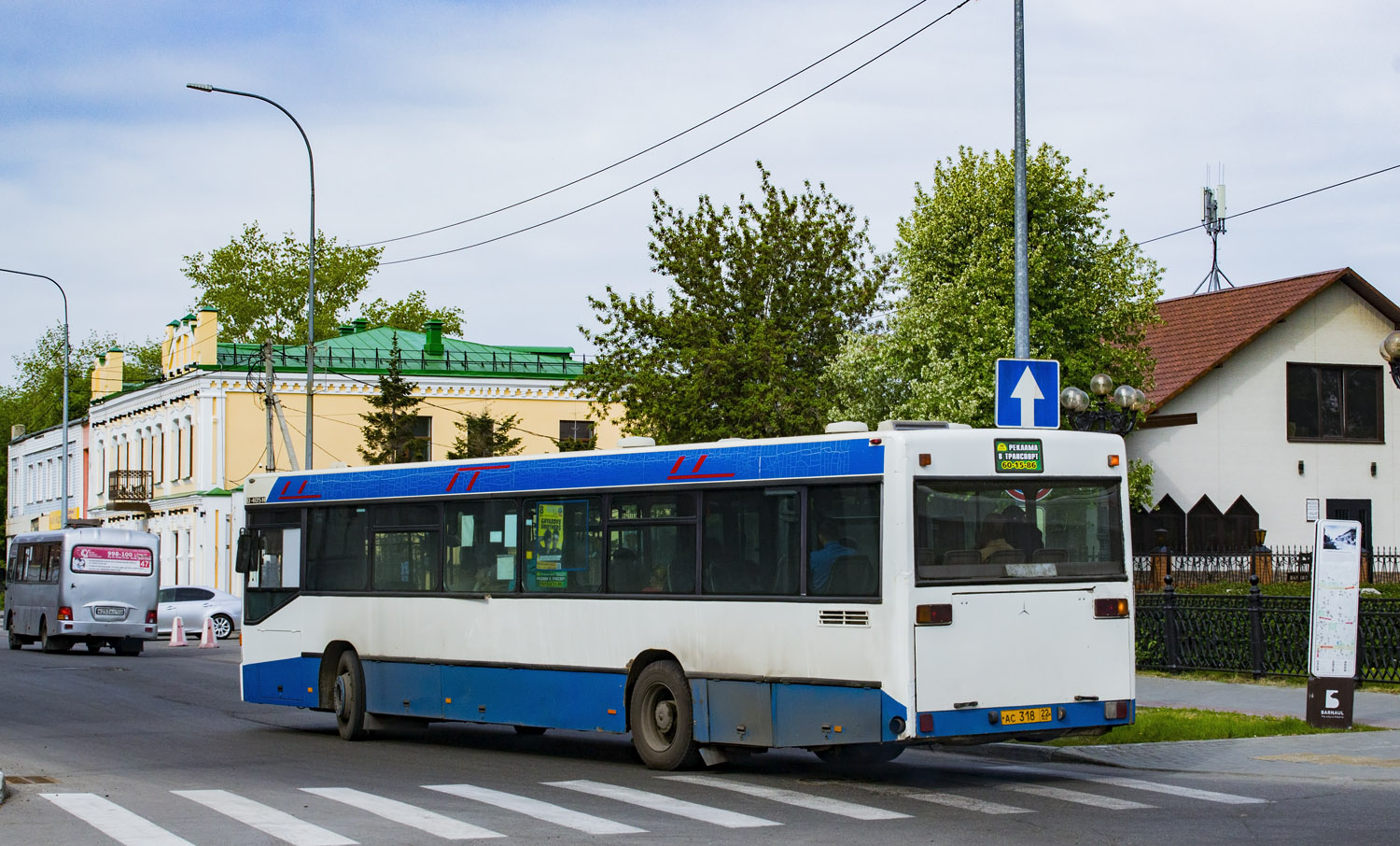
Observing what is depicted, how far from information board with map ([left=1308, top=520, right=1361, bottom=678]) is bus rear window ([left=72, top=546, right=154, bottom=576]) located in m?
29.2

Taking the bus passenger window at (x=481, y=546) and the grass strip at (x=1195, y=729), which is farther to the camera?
the bus passenger window at (x=481, y=546)

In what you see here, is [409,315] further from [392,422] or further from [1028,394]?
[1028,394]

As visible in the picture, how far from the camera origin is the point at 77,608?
37.8m

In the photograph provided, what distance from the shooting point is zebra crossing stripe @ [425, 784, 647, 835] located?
1060cm

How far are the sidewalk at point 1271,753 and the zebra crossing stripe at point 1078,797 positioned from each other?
5.11 ft

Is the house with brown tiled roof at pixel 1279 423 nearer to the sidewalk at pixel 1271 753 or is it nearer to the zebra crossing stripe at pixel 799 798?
the sidewalk at pixel 1271 753

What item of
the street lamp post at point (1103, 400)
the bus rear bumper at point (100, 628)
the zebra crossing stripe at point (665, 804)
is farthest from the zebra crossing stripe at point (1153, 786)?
the bus rear bumper at point (100, 628)

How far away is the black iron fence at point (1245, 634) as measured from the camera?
19.6 m

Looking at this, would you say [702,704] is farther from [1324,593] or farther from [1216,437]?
[1216,437]

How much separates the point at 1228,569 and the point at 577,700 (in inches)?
925

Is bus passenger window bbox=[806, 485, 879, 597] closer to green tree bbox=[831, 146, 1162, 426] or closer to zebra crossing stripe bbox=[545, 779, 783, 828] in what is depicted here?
zebra crossing stripe bbox=[545, 779, 783, 828]

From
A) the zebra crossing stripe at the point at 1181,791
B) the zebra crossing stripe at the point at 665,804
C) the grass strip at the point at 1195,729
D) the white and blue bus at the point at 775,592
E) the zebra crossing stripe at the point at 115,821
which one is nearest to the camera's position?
the zebra crossing stripe at the point at 115,821

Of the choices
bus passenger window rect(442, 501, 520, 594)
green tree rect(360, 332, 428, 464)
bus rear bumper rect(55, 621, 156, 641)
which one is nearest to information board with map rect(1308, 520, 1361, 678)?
bus passenger window rect(442, 501, 520, 594)

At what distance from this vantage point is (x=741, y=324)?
35781mm
